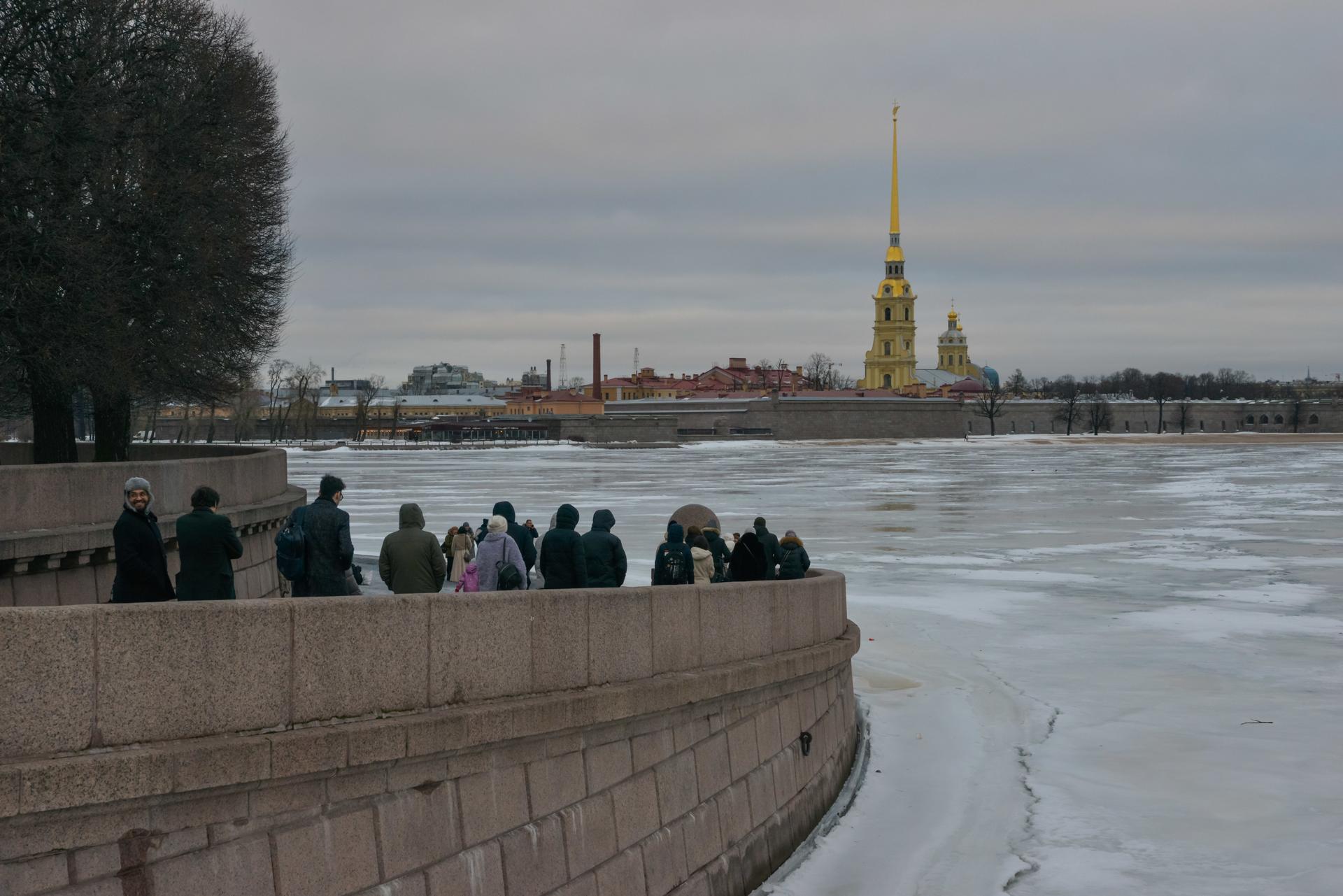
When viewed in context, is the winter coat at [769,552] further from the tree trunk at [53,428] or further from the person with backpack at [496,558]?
the tree trunk at [53,428]

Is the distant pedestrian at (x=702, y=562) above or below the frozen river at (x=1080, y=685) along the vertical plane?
above

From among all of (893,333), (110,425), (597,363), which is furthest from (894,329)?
(110,425)

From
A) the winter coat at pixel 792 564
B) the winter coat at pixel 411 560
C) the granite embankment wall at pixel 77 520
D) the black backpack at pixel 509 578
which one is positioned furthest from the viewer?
the winter coat at pixel 792 564

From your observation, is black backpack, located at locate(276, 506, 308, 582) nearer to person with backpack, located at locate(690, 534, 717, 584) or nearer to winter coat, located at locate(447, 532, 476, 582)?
person with backpack, located at locate(690, 534, 717, 584)

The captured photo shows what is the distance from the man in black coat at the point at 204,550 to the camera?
8.33m

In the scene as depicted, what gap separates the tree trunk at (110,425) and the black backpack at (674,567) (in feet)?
50.8

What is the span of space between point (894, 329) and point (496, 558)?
177m

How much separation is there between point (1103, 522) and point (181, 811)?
33.4 m

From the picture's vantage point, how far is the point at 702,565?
1295cm

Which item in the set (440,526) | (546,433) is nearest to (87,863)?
(440,526)

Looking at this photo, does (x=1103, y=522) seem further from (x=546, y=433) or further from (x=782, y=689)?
(x=546, y=433)

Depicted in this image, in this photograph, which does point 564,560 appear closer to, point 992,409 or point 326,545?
point 326,545

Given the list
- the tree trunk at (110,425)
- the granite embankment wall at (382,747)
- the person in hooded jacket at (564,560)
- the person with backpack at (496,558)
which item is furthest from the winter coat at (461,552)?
the tree trunk at (110,425)

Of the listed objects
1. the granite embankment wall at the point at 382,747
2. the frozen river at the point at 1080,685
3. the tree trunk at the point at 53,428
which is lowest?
the frozen river at the point at 1080,685
